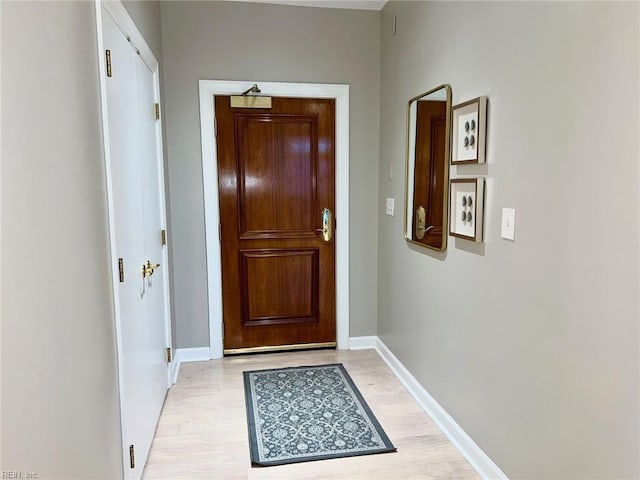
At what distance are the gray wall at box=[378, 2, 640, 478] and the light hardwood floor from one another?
24 centimetres

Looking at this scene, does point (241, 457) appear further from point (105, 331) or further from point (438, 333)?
point (438, 333)

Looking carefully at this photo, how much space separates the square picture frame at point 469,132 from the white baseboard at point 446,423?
1.36 metres

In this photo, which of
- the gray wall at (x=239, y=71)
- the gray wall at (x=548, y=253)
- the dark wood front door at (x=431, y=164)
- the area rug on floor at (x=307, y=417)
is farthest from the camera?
the gray wall at (x=239, y=71)

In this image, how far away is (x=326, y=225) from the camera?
3486 millimetres

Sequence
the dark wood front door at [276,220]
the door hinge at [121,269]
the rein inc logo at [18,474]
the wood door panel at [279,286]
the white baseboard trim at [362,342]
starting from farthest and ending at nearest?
the white baseboard trim at [362,342] < the wood door panel at [279,286] < the dark wood front door at [276,220] < the door hinge at [121,269] < the rein inc logo at [18,474]

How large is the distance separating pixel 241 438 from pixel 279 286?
1.33 meters

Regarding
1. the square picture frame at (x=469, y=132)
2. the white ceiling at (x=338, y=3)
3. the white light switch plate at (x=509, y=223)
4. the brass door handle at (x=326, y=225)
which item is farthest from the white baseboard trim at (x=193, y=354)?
the white ceiling at (x=338, y=3)

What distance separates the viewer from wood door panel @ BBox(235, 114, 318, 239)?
332 centimetres

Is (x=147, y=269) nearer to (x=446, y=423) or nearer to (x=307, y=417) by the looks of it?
(x=307, y=417)

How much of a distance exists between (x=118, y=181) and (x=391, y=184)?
6.54ft

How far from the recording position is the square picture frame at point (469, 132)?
1.97 metres

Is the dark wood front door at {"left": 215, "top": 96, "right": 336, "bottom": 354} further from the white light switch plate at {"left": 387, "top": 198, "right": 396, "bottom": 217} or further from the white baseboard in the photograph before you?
the white baseboard

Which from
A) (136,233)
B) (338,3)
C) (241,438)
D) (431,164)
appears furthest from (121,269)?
(338,3)

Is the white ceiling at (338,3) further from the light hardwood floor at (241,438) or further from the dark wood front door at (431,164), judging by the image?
the light hardwood floor at (241,438)
